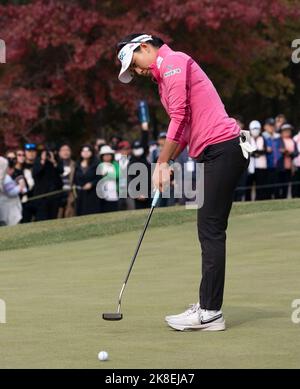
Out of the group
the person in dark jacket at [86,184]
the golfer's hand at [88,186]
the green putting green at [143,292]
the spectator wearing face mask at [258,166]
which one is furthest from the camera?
the spectator wearing face mask at [258,166]

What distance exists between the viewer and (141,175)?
70.6 feet

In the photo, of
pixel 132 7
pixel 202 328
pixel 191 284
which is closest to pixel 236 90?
pixel 132 7

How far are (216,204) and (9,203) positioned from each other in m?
10.9

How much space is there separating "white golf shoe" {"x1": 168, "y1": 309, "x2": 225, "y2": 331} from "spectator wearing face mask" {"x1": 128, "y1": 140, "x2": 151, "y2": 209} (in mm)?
12961

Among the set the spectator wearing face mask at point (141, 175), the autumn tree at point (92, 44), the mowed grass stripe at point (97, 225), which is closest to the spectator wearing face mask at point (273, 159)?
the spectator wearing face mask at point (141, 175)

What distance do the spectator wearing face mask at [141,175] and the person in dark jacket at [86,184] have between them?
745 millimetres

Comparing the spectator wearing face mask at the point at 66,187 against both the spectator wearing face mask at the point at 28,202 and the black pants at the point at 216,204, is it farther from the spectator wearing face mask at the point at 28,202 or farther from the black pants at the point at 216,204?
the black pants at the point at 216,204

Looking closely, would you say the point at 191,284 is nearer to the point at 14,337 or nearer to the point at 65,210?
the point at 14,337

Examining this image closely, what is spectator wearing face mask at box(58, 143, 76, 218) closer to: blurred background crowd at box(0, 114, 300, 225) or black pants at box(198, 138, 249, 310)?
blurred background crowd at box(0, 114, 300, 225)

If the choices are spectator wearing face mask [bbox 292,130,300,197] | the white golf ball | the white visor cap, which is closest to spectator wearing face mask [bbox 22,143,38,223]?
spectator wearing face mask [bbox 292,130,300,197]

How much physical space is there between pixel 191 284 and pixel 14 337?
2921 millimetres

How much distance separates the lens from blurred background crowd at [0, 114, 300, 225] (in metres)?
20.5

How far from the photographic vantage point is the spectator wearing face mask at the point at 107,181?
20469 mm
